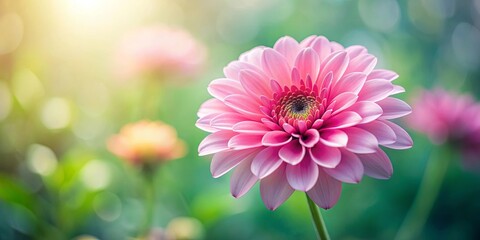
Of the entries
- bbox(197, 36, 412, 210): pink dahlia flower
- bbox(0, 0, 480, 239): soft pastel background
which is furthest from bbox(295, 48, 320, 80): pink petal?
bbox(0, 0, 480, 239): soft pastel background

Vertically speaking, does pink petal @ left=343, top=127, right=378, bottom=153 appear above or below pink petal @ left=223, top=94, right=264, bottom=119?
below

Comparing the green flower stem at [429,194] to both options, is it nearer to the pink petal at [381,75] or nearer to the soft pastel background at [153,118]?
the soft pastel background at [153,118]

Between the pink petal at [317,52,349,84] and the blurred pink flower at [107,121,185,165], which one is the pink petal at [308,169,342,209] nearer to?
the pink petal at [317,52,349,84]

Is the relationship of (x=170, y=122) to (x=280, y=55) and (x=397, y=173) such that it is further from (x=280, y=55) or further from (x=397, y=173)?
(x=280, y=55)

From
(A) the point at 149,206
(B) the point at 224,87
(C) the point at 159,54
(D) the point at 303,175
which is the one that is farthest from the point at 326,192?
(C) the point at 159,54

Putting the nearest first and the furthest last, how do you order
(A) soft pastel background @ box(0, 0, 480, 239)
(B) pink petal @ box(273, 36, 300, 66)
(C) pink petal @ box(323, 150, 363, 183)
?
(C) pink petal @ box(323, 150, 363, 183) → (B) pink petal @ box(273, 36, 300, 66) → (A) soft pastel background @ box(0, 0, 480, 239)

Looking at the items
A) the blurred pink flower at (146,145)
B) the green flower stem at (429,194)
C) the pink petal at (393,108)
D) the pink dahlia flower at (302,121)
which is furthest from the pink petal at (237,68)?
the green flower stem at (429,194)

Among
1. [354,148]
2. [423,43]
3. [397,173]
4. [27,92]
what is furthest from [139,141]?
[423,43]
